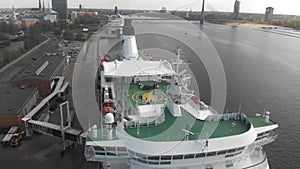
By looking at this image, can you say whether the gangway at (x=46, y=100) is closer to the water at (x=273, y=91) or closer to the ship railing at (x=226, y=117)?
the ship railing at (x=226, y=117)

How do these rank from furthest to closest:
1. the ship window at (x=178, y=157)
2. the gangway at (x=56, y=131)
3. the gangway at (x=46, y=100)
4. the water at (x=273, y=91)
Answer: the gangway at (x=46, y=100) < the water at (x=273, y=91) < the gangway at (x=56, y=131) < the ship window at (x=178, y=157)

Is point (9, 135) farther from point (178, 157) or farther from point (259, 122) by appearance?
point (259, 122)

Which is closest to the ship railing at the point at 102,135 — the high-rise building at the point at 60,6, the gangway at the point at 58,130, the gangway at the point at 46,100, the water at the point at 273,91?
the gangway at the point at 58,130

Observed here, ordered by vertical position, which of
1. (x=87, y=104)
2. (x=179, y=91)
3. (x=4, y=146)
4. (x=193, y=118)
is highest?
(x=179, y=91)

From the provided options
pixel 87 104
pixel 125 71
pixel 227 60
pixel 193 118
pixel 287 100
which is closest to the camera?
pixel 193 118

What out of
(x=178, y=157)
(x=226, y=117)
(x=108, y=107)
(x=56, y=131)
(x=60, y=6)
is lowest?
(x=56, y=131)

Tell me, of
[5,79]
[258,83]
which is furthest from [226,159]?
[5,79]

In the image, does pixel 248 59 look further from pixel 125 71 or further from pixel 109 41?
pixel 125 71

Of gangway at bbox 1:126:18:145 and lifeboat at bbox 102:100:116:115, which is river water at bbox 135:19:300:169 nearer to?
lifeboat at bbox 102:100:116:115

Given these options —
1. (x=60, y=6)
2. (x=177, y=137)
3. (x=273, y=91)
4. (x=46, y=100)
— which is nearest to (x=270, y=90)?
(x=273, y=91)
